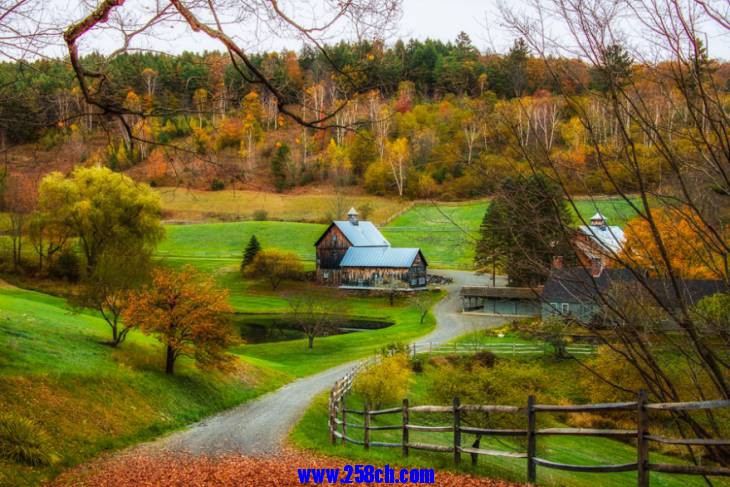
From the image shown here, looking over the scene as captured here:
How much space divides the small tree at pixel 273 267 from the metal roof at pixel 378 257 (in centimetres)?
518

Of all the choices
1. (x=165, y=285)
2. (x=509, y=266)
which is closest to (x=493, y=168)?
(x=509, y=266)

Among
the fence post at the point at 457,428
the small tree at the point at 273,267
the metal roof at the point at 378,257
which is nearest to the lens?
the fence post at the point at 457,428

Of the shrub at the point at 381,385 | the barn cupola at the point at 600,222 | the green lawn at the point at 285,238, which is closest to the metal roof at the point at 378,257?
the green lawn at the point at 285,238

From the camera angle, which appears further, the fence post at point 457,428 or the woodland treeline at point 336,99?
the fence post at point 457,428

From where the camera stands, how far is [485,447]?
1989cm

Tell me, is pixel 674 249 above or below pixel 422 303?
above

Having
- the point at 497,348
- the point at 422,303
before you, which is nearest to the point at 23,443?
the point at 497,348

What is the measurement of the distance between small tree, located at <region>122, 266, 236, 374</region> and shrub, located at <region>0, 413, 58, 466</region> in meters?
8.75

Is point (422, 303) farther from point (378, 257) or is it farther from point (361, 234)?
point (361, 234)

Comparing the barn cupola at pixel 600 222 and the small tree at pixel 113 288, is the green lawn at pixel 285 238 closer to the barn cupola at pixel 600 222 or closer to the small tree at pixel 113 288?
the barn cupola at pixel 600 222

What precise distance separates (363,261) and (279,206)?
3061 centimetres

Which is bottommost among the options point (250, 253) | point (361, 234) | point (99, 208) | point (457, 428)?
point (250, 253)

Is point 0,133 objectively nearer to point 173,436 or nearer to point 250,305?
point 173,436

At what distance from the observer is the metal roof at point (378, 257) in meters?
61.6
